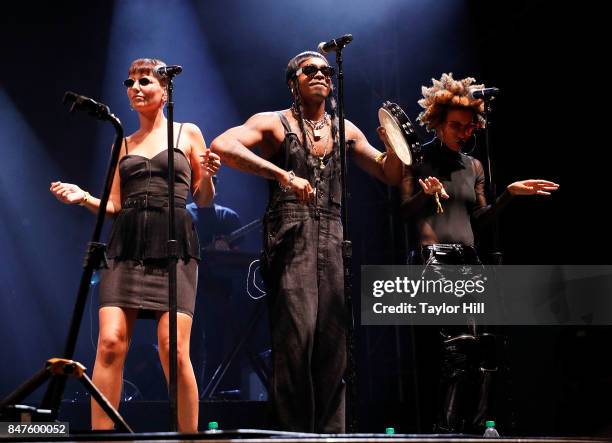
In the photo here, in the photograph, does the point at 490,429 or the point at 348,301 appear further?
the point at 490,429

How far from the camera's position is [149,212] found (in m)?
4.18

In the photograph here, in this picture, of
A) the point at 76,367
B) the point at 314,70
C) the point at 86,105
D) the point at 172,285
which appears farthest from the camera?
the point at 314,70

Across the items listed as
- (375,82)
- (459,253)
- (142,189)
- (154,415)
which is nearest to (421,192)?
(459,253)

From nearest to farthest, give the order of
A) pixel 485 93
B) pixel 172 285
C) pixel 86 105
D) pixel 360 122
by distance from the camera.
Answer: pixel 86 105 → pixel 172 285 → pixel 485 93 → pixel 360 122

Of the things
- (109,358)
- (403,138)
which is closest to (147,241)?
(109,358)

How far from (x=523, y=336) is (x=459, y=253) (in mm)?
2478

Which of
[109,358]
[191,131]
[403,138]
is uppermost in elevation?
[191,131]

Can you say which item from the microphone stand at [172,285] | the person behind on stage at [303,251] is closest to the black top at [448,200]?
the person behind on stage at [303,251]

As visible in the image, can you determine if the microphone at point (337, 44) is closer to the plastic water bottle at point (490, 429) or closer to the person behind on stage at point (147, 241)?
the person behind on stage at point (147, 241)

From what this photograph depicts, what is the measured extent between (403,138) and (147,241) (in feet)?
4.74

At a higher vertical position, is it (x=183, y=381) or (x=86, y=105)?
(x=86, y=105)

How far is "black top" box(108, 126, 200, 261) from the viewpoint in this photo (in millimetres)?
4117

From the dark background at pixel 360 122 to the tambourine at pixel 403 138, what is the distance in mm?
2701

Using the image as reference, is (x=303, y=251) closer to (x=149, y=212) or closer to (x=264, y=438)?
(x=149, y=212)
